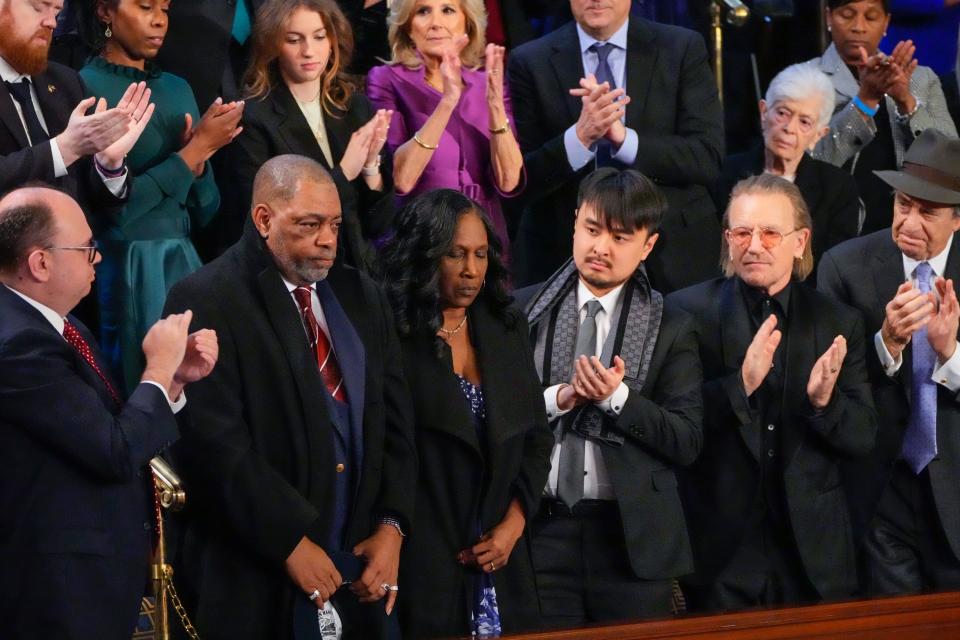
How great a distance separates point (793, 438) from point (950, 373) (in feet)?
1.90

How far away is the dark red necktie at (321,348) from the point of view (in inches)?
163

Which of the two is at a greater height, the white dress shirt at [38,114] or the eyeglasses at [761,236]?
the white dress shirt at [38,114]

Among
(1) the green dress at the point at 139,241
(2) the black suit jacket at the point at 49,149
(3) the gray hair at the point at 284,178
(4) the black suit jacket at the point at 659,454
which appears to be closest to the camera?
(3) the gray hair at the point at 284,178

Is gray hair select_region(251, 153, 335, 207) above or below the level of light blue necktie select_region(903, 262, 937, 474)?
above

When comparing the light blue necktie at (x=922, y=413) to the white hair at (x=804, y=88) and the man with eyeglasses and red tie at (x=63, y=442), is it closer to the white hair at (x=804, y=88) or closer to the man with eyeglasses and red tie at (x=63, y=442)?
the white hair at (x=804, y=88)

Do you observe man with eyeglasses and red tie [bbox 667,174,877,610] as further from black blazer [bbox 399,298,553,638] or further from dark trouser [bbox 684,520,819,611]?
black blazer [bbox 399,298,553,638]

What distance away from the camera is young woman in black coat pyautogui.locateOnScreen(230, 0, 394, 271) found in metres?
4.89

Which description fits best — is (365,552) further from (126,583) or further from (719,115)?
(719,115)

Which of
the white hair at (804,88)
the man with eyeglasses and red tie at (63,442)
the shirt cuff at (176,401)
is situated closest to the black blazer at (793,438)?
the white hair at (804,88)

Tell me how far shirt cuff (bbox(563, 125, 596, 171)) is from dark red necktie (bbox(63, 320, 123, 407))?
1.96 metres

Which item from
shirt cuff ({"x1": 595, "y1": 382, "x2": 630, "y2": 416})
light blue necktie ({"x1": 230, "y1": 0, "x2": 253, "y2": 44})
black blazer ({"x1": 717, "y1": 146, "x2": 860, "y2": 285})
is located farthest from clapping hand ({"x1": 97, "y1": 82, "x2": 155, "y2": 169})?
black blazer ({"x1": 717, "y1": 146, "x2": 860, "y2": 285})

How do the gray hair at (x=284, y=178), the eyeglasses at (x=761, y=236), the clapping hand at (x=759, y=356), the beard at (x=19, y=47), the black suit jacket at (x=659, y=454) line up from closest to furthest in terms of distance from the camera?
1. the gray hair at (x=284, y=178)
2. the beard at (x=19, y=47)
3. the black suit jacket at (x=659, y=454)
4. the clapping hand at (x=759, y=356)
5. the eyeglasses at (x=761, y=236)

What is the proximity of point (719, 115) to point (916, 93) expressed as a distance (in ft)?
3.66

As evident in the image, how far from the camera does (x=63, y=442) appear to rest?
351 centimetres
